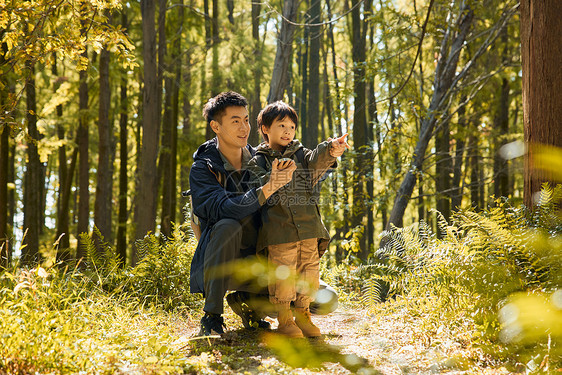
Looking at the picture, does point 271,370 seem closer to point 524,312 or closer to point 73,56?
point 524,312

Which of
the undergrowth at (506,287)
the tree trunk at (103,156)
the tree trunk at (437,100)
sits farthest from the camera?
the tree trunk at (103,156)

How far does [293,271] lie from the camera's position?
3.32 meters

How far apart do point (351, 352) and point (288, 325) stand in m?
0.50

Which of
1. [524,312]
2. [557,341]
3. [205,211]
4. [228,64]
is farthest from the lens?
[228,64]

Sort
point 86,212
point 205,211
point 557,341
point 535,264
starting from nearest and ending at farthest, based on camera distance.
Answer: point 557,341, point 535,264, point 205,211, point 86,212

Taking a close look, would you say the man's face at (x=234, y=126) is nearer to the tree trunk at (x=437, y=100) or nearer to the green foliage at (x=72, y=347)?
the green foliage at (x=72, y=347)

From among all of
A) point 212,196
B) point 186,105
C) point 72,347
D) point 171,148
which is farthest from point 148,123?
point 72,347

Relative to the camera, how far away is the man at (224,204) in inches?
129

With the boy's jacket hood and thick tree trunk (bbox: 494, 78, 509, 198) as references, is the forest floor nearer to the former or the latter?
the boy's jacket hood

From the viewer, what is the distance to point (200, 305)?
480 centimetres

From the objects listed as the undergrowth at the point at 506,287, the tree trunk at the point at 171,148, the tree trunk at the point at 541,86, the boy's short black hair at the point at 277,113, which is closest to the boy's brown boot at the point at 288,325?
the undergrowth at the point at 506,287

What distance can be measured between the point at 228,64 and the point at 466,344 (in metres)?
11.0

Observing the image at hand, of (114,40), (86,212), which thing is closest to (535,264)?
(114,40)

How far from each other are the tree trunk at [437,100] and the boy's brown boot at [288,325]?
4.34 m
